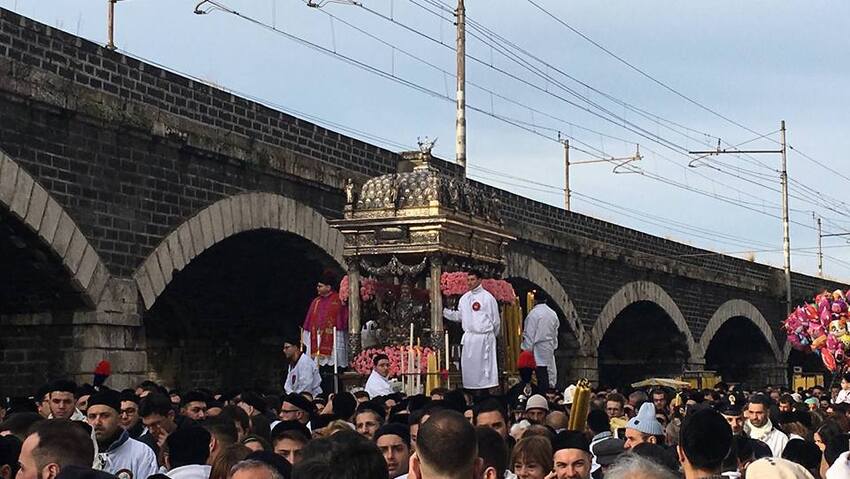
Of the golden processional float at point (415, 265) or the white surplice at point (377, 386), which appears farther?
the golden processional float at point (415, 265)

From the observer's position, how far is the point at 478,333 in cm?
1385

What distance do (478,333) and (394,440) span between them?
279 inches

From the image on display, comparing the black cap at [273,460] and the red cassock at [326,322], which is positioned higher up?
the red cassock at [326,322]

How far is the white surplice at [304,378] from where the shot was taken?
13.7 meters

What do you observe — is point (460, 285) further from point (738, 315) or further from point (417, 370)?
point (738, 315)

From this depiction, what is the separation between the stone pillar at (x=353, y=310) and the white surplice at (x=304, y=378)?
454 millimetres

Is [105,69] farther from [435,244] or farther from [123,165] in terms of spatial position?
[435,244]

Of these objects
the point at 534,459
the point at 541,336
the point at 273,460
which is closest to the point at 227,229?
the point at 541,336

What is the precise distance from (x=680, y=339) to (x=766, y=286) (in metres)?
7.71

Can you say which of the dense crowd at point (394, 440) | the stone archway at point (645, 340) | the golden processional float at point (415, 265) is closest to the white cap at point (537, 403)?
the dense crowd at point (394, 440)

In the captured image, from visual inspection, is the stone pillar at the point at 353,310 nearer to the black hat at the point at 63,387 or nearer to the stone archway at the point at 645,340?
the black hat at the point at 63,387

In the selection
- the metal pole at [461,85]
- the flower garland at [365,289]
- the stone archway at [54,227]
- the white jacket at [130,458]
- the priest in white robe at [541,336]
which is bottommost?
the white jacket at [130,458]

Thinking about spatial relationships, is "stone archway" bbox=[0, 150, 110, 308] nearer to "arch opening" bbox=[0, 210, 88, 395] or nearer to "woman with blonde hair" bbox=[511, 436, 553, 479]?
"arch opening" bbox=[0, 210, 88, 395]

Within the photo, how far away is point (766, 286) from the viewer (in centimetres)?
4322
